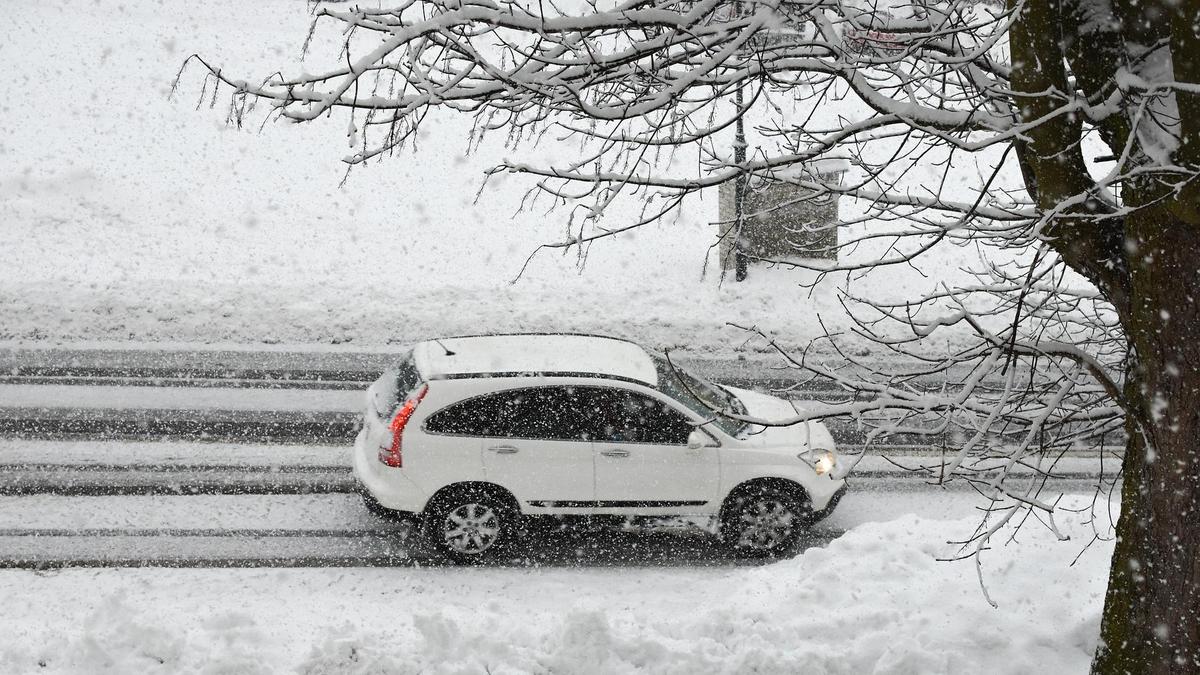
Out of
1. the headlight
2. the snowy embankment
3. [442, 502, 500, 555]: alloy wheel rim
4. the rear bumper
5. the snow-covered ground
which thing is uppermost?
the snow-covered ground

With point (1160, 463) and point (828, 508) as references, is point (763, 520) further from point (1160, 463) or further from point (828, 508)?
point (1160, 463)

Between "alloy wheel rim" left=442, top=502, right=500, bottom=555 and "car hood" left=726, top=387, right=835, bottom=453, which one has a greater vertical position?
"car hood" left=726, top=387, right=835, bottom=453

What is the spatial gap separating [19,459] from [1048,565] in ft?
30.6

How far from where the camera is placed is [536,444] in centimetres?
886

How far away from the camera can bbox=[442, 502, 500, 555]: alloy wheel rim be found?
8836 millimetres

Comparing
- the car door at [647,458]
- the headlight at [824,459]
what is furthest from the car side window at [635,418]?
the headlight at [824,459]

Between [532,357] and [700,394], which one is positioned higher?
[532,357]

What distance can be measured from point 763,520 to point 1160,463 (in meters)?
4.80

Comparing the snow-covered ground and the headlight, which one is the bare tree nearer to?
the headlight

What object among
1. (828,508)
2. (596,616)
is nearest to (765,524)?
(828,508)

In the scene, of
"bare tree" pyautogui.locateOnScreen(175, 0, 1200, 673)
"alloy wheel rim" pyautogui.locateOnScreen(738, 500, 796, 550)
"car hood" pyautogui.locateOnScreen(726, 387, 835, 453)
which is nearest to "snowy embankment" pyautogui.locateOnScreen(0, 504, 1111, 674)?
"alloy wheel rim" pyautogui.locateOnScreen(738, 500, 796, 550)

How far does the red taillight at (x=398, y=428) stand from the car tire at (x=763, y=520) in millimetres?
2742

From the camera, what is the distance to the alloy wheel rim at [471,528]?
348 inches

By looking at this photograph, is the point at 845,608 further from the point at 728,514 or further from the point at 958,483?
the point at 958,483
